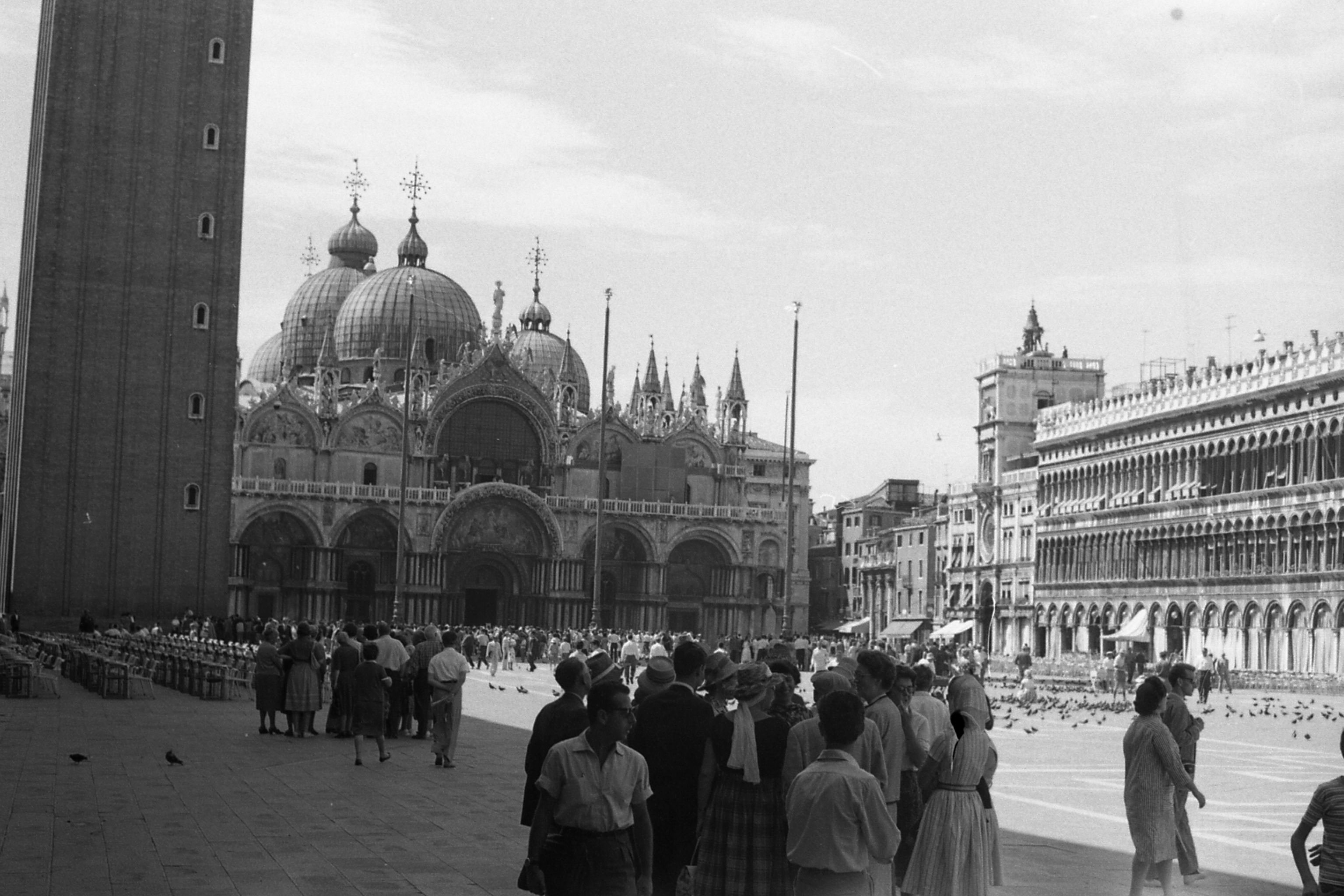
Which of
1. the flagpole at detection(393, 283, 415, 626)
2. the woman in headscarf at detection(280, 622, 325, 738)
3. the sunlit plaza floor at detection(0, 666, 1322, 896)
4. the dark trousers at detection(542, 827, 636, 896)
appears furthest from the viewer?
the flagpole at detection(393, 283, 415, 626)

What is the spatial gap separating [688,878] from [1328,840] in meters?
3.18

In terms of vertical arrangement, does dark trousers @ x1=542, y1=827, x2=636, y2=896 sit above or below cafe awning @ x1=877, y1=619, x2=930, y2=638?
above

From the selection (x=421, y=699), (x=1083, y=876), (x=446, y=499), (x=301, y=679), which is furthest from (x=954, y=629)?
(x=1083, y=876)

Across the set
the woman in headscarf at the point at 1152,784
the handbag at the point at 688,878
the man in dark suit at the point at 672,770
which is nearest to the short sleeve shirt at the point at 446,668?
the woman in headscarf at the point at 1152,784

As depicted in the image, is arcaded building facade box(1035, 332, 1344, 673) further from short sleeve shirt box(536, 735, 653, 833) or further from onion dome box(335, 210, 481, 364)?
short sleeve shirt box(536, 735, 653, 833)

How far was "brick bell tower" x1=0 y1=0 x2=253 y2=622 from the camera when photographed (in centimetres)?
5416

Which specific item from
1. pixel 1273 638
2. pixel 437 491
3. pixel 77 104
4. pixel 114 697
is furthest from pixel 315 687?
pixel 437 491

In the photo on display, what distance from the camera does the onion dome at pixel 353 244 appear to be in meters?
99.9

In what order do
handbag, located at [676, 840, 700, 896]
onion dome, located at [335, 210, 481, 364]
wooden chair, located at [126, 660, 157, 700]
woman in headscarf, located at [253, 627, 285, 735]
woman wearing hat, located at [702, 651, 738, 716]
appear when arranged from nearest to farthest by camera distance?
handbag, located at [676, 840, 700, 896] → woman wearing hat, located at [702, 651, 738, 716] → woman in headscarf, located at [253, 627, 285, 735] → wooden chair, located at [126, 660, 157, 700] → onion dome, located at [335, 210, 481, 364]

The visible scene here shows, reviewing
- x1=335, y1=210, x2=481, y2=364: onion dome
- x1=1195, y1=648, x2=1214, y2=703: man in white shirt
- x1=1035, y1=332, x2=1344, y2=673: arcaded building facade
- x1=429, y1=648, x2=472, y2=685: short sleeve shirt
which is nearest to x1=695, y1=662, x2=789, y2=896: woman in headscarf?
x1=429, y1=648, x2=472, y2=685: short sleeve shirt

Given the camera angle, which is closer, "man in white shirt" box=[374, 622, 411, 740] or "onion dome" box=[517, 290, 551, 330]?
"man in white shirt" box=[374, 622, 411, 740]

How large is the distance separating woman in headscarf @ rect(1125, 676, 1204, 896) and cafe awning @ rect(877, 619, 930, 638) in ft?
273

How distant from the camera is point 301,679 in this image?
75.9 feet

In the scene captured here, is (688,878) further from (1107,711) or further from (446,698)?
(1107,711)
